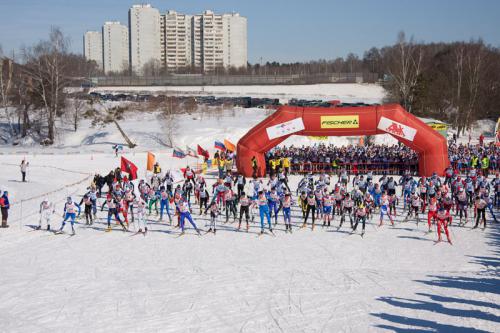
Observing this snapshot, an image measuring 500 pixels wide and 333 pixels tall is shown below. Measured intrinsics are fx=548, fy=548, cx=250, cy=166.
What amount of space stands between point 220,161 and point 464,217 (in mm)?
13904

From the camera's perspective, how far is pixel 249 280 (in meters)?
13.6

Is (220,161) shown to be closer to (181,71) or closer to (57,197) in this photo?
(57,197)

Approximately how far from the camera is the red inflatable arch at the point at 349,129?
93.2 feet

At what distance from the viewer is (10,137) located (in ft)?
175

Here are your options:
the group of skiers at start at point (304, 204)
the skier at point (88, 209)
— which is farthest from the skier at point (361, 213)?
the skier at point (88, 209)

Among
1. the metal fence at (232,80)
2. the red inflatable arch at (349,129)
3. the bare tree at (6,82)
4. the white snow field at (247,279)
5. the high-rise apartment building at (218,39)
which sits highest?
the high-rise apartment building at (218,39)

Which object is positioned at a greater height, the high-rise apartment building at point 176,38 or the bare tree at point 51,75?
the high-rise apartment building at point 176,38

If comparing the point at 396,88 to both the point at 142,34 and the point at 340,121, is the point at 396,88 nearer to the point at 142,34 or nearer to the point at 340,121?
the point at 340,121

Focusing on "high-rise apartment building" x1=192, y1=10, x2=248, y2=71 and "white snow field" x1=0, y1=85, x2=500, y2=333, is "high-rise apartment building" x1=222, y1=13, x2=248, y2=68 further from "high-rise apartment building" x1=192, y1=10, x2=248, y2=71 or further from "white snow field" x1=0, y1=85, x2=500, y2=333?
"white snow field" x1=0, y1=85, x2=500, y2=333

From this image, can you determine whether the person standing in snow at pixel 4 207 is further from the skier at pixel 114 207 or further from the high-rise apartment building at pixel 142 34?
the high-rise apartment building at pixel 142 34

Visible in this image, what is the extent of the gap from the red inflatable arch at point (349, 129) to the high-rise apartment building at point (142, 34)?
141 metres

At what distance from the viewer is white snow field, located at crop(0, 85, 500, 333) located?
11.1 m

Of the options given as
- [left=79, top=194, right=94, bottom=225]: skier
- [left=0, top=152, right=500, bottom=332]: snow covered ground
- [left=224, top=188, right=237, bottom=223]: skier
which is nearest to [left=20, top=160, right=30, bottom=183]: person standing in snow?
[left=0, top=152, right=500, bottom=332]: snow covered ground

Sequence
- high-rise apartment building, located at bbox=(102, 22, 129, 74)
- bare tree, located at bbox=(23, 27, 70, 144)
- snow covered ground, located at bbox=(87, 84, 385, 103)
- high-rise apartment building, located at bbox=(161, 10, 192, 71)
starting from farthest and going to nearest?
high-rise apartment building, located at bbox=(102, 22, 129, 74) < high-rise apartment building, located at bbox=(161, 10, 192, 71) < snow covered ground, located at bbox=(87, 84, 385, 103) < bare tree, located at bbox=(23, 27, 70, 144)
